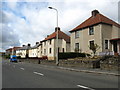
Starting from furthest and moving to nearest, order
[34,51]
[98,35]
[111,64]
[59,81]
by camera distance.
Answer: [34,51], [98,35], [111,64], [59,81]

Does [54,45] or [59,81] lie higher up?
[54,45]

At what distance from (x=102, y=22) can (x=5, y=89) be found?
29.6 metres

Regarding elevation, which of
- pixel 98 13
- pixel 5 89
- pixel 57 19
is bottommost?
pixel 5 89

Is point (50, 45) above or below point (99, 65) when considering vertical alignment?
above

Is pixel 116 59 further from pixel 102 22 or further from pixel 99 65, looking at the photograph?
pixel 102 22

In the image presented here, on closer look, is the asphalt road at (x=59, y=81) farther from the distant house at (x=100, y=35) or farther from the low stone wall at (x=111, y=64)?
the distant house at (x=100, y=35)

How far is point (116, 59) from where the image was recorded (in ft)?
62.1

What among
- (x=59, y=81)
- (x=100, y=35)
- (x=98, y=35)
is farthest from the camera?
(x=98, y=35)

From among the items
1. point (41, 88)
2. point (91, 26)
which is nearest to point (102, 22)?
point (91, 26)

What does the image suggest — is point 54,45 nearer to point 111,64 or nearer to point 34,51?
point 111,64

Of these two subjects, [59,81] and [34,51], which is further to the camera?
[34,51]

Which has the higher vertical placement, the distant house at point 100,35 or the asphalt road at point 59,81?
the distant house at point 100,35

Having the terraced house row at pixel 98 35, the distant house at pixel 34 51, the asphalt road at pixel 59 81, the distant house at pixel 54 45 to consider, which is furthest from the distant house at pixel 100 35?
the distant house at pixel 34 51

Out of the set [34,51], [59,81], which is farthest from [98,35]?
[34,51]
